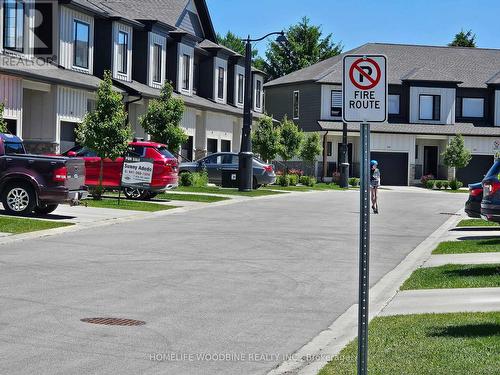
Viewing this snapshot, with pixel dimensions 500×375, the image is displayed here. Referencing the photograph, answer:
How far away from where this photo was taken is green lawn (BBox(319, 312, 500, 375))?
7992 mm

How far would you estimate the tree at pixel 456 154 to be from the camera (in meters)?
62.0

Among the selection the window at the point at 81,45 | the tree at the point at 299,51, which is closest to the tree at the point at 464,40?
the tree at the point at 299,51

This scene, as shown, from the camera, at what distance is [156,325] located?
10.2m

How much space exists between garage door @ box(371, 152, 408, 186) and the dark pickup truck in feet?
151

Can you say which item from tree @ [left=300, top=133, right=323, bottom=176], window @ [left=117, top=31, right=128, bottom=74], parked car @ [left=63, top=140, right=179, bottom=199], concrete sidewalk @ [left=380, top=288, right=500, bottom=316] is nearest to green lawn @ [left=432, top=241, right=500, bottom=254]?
concrete sidewalk @ [left=380, top=288, right=500, bottom=316]

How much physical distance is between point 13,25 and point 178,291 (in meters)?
21.8

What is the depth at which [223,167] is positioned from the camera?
142ft

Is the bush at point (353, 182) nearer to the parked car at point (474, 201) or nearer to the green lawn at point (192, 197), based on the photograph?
the green lawn at point (192, 197)

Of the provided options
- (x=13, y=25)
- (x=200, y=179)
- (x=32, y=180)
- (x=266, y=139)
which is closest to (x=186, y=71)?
(x=266, y=139)

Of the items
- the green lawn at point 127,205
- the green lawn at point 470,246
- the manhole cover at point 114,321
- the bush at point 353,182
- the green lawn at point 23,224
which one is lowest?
the manhole cover at point 114,321

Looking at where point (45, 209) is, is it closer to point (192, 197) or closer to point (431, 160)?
point (192, 197)

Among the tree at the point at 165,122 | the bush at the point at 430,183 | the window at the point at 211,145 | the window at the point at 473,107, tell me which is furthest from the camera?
the window at the point at 473,107

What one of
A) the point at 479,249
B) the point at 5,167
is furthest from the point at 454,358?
the point at 5,167

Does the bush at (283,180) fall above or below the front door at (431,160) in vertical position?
below
